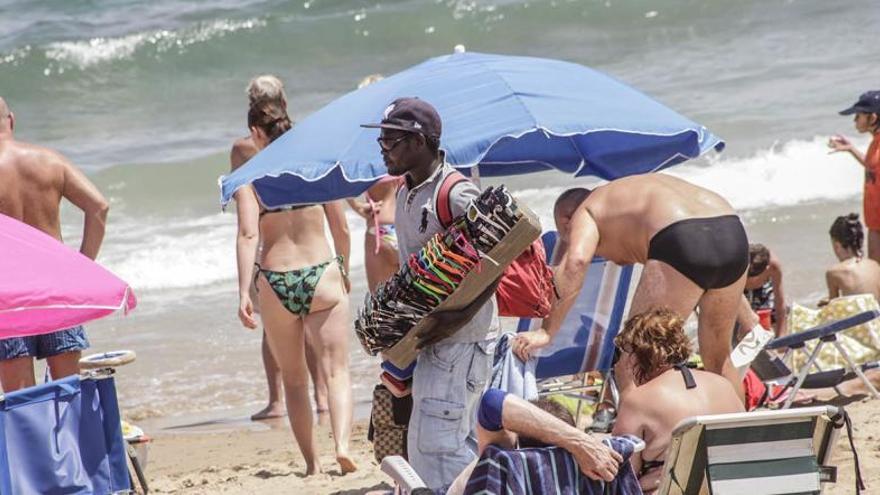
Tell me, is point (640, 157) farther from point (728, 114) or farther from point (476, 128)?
point (728, 114)

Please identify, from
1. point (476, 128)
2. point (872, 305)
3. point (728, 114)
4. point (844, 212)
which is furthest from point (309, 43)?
point (476, 128)

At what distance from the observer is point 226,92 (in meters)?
21.2

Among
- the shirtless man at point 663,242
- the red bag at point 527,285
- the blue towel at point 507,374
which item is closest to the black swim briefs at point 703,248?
the shirtless man at point 663,242

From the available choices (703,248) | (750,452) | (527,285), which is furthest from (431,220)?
(703,248)

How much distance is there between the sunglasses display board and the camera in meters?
3.96

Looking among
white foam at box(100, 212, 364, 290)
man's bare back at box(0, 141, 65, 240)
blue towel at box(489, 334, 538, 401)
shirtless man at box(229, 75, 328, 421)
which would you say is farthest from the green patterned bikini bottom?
white foam at box(100, 212, 364, 290)

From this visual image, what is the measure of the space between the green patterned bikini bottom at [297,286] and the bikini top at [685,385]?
2.05 m

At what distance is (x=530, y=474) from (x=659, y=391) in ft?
2.03

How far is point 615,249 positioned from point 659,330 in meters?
1.19

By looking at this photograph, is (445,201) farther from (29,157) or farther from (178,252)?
(178,252)

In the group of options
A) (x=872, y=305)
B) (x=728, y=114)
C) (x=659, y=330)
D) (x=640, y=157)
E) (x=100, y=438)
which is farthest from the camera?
(x=728, y=114)

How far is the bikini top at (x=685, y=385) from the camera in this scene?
4.03m

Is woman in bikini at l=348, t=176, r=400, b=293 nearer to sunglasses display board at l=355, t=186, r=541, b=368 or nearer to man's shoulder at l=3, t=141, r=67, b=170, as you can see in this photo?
man's shoulder at l=3, t=141, r=67, b=170

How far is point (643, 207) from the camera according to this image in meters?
5.14
